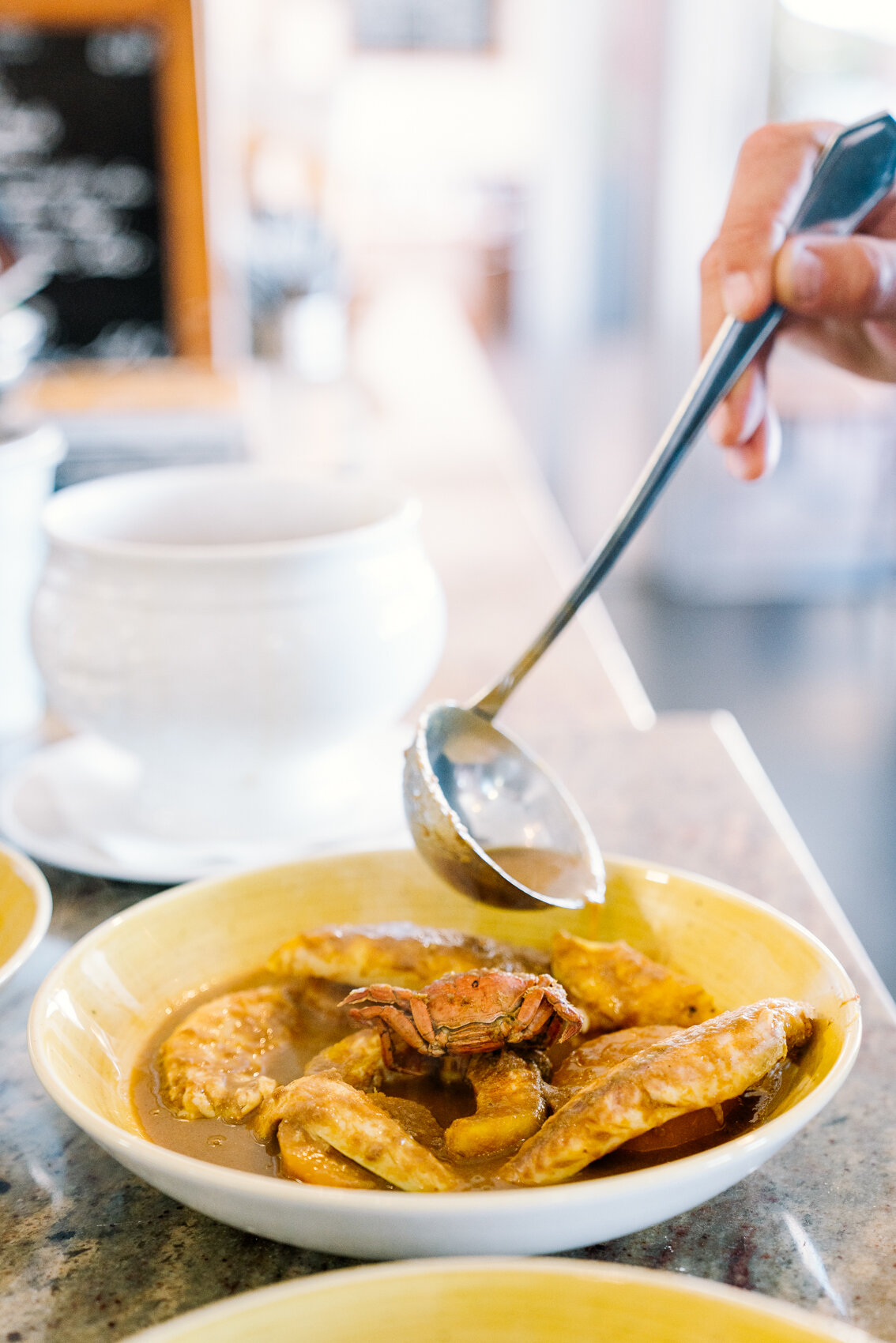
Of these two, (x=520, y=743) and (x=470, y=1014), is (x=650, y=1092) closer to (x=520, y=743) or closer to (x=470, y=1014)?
(x=470, y=1014)

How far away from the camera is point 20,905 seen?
0.67 metres

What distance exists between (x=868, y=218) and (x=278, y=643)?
0.51m

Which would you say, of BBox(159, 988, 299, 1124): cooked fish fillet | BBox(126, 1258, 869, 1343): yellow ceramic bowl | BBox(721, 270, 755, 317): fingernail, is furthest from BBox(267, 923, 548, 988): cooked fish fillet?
BBox(721, 270, 755, 317): fingernail

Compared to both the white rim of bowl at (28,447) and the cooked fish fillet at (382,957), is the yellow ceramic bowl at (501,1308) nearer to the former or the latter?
the cooked fish fillet at (382,957)

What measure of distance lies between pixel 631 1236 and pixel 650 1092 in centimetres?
8

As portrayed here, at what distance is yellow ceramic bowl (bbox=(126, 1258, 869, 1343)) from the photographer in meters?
0.38

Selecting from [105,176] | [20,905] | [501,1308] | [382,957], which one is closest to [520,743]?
[382,957]

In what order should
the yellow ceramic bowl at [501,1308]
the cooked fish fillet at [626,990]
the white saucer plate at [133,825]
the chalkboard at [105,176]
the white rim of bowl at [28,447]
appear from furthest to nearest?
the chalkboard at [105,176] < the white rim of bowl at [28,447] < the white saucer plate at [133,825] < the cooked fish fillet at [626,990] < the yellow ceramic bowl at [501,1308]

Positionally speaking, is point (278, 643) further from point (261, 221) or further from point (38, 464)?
point (261, 221)

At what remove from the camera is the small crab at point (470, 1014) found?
54cm

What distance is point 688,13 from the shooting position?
166 inches

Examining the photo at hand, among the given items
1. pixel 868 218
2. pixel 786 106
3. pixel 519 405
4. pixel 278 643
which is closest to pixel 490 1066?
→ pixel 278 643

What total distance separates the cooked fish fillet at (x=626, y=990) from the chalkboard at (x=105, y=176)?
1902 mm

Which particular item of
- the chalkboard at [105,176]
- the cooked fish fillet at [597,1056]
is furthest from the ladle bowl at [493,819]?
the chalkboard at [105,176]
